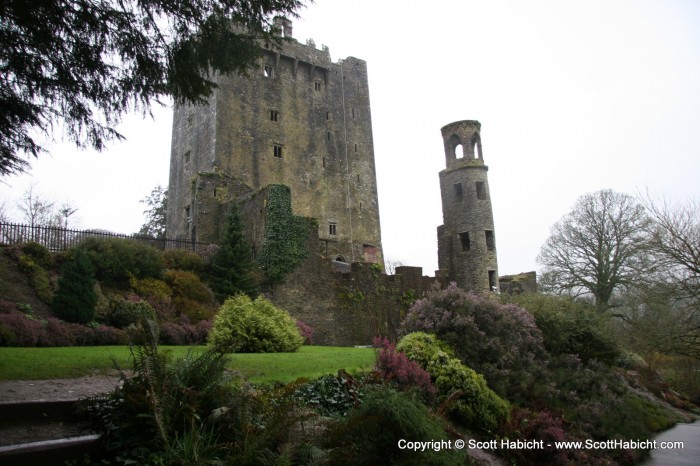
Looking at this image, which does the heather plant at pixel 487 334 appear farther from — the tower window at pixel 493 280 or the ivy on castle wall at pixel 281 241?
the tower window at pixel 493 280

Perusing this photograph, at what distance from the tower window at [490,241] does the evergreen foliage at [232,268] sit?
14.9m

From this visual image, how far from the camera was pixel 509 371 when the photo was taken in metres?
12.0

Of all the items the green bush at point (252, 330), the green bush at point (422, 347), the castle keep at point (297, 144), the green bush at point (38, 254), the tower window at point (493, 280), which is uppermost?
the castle keep at point (297, 144)

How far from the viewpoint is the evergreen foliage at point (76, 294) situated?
15.2 metres

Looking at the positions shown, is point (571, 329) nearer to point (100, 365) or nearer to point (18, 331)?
point (100, 365)

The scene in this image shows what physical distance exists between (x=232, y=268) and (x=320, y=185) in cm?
1900

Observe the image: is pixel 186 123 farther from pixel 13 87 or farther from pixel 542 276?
pixel 13 87

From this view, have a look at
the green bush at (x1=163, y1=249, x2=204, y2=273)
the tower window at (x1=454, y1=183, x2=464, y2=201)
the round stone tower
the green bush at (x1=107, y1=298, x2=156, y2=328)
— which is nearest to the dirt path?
the green bush at (x1=107, y1=298, x2=156, y2=328)

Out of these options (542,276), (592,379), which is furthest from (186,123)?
(592,379)

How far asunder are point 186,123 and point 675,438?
34664mm

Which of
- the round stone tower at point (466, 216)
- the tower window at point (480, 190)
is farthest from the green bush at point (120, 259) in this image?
the tower window at point (480, 190)

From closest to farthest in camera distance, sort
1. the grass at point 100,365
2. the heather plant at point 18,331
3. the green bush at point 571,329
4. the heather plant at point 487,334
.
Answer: the grass at point 100,365, the heather plant at point 18,331, the heather plant at point 487,334, the green bush at point 571,329

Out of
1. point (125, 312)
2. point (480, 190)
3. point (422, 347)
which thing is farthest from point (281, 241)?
point (480, 190)

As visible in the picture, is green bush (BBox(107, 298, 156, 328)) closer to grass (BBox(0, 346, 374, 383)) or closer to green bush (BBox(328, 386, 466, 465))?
grass (BBox(0, 346, 374, 383))
